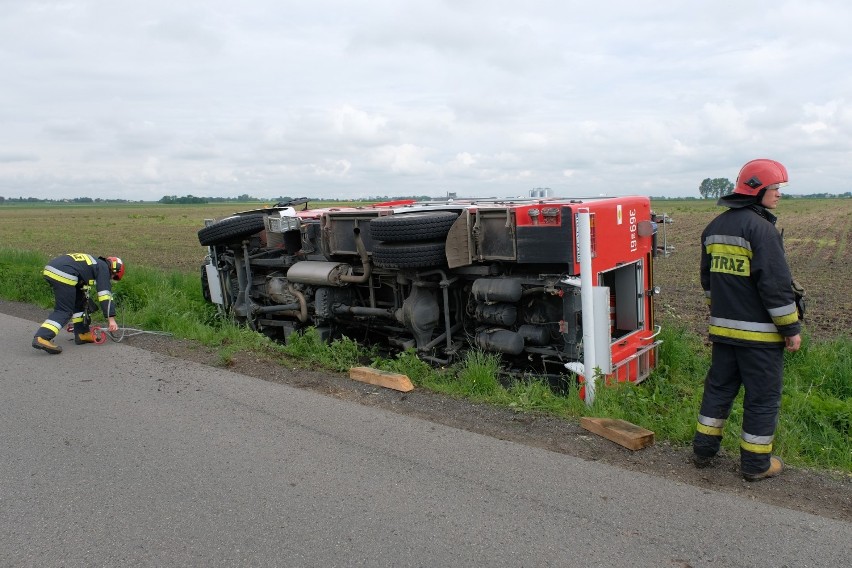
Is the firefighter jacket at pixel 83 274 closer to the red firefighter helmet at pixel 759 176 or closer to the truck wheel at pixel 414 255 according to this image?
the truck wheel at pixel 414 255

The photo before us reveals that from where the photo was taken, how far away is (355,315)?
303 inches

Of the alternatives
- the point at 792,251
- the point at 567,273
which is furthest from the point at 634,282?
the point at 792,251

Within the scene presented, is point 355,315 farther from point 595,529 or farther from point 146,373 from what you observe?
point 595,529

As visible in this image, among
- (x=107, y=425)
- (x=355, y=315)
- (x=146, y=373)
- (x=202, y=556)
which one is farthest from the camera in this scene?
(x=355, y=315)

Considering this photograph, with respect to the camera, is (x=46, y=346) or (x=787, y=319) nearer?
(x=787, y=319)

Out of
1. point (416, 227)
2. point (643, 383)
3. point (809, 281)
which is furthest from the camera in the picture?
point (809, 281)

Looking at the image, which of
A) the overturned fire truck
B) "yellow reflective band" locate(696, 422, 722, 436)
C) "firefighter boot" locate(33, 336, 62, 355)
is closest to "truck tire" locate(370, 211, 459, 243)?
the overturned fire truck

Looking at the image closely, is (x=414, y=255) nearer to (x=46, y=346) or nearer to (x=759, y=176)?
(x=759, y=176)

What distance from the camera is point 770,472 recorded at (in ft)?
12.5

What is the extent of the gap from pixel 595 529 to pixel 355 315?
480 centimetres

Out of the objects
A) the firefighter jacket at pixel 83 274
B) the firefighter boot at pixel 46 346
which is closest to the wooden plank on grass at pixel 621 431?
the firefighter boot at pixel 46 346

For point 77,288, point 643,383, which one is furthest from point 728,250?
point 77,288

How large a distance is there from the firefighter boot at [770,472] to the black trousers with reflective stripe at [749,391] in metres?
0.02

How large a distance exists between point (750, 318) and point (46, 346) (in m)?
7.17
